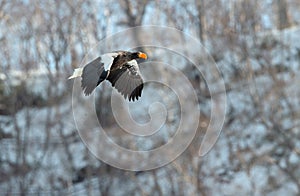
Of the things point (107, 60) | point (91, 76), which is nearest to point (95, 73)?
point (91, 76)

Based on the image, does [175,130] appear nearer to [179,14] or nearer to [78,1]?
Result: [179,14]

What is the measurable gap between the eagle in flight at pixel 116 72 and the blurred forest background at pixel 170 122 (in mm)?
5641

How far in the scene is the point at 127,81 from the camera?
5270 mm

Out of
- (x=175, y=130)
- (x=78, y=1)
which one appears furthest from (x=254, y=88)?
(x=78, y=1)

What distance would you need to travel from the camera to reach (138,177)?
1155 centimetres

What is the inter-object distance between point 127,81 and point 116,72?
0.50 feet

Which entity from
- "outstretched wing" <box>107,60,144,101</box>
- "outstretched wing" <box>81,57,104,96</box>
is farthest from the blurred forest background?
"outstretched wing" <box>81,57,104,96</box>

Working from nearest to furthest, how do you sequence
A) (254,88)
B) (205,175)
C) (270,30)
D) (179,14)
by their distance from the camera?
(205,175) → (254,88) → (179,14) → (270,30)

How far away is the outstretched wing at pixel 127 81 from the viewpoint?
5215mm

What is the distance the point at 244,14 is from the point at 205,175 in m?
4.11

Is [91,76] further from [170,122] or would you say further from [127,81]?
[170,122]

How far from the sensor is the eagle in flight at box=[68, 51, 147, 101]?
4391 millimetres

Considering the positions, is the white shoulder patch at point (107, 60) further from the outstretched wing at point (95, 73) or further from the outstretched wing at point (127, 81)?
the outstretched wing at point (127, 81)

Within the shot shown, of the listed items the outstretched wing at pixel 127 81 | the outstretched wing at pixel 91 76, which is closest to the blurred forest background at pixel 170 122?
the outstretched wing at pixel 127 81
